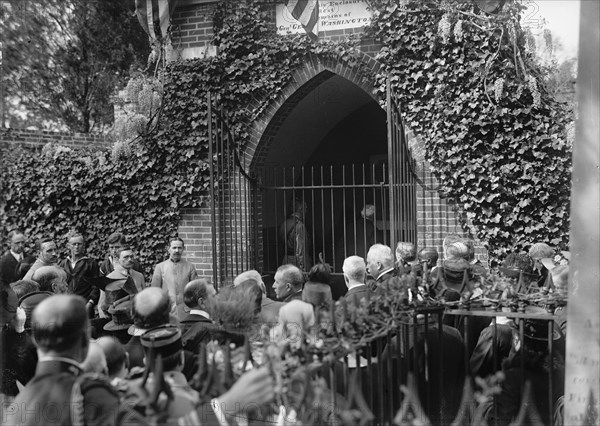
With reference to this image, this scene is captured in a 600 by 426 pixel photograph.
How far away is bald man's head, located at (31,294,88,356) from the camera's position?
9.14 ft

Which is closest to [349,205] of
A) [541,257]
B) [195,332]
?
[541,257]

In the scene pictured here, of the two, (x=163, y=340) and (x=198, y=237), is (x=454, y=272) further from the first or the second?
(x=198, y=237)

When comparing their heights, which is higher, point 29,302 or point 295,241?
point 295,241

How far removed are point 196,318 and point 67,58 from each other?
1489 centimetres

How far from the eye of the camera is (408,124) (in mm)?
8680

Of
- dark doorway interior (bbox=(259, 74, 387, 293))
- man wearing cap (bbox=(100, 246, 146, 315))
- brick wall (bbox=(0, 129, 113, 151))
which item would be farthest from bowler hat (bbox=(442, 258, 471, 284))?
brick wall (bbox=(0, 129, 113, 151))

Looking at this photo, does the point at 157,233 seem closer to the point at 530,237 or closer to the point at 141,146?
the point at 141,146

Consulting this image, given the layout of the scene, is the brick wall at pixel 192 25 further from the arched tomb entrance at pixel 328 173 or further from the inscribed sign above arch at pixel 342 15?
the arched tomb entrance at pixel 328 173

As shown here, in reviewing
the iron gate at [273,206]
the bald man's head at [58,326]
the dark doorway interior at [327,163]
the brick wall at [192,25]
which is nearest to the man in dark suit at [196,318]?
the bald man's head at [58,326]

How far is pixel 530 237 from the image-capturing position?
8039 mm

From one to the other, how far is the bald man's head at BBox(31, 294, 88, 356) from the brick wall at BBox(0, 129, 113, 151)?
9.33 meters

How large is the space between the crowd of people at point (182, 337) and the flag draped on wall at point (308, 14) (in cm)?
327

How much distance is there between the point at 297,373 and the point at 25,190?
8.64m

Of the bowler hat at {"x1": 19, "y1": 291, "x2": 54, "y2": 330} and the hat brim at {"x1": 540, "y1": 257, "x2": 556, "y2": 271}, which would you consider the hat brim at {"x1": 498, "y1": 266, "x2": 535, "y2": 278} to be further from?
the bowler hat at {"x1": 19, "y1": 291, "x2": 54, "y2": 330}
